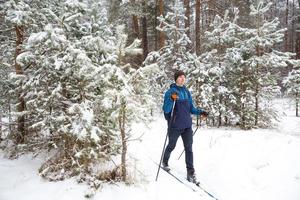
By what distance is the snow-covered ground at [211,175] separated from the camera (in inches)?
202

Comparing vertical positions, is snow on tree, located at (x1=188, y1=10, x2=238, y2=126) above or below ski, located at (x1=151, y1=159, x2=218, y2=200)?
above

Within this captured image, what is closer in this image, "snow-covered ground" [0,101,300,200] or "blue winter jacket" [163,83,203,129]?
"snow-covered ground" [0,101,300,200]

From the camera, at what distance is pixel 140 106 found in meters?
5.28

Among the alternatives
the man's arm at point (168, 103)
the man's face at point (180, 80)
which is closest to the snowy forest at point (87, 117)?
the man's arm at point (168, 103)

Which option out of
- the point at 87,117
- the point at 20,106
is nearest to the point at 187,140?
the point at 87,117

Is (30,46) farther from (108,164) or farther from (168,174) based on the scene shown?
(168,174)

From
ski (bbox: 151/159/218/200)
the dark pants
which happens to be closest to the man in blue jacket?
the dark pants

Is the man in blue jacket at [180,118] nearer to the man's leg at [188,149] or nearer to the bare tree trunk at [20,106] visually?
the man's leg at [188,149]

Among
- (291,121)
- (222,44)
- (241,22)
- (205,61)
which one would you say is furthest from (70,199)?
(241,22)

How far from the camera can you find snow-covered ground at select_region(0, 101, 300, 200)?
202 inches

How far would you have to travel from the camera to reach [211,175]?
250 inches

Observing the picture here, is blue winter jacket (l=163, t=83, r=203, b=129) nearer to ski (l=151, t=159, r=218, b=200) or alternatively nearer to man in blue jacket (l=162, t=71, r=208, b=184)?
man in blue jacket (l=162, t=71, r=208, b=184)

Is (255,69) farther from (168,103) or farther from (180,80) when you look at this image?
(168,103)

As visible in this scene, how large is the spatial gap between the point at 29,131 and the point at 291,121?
13.6 m
